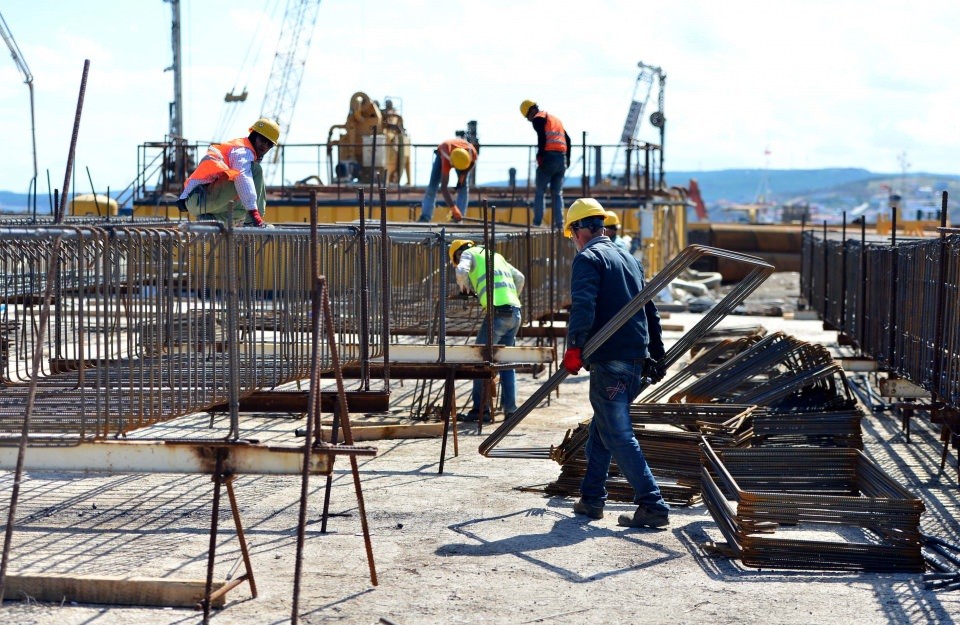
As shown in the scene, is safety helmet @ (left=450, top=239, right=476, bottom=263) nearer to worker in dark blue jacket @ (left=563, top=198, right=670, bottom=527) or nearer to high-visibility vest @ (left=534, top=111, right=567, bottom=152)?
worker in dark blue jacket @ (left=563, top=198, right=670, bottom=527)

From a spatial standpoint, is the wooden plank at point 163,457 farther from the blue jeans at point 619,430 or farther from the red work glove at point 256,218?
the red work glove at point 256,218

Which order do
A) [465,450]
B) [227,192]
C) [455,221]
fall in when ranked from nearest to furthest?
[227,192] < [465,450] < [455,221]

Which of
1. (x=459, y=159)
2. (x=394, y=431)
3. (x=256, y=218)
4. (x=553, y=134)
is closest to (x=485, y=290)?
(x=394, y=431)

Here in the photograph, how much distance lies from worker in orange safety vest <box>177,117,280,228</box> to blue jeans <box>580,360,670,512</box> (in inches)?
121

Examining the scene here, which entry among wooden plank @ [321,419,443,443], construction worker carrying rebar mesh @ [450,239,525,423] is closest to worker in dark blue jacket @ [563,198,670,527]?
construction worker carrying rebar mesh @ [450,239,525,423]

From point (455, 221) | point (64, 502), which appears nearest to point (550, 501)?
point (64, 502)

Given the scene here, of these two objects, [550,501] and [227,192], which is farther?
[227,192]

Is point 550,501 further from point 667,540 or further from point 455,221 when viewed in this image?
point 455,221

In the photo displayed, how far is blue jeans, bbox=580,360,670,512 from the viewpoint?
26.7ft

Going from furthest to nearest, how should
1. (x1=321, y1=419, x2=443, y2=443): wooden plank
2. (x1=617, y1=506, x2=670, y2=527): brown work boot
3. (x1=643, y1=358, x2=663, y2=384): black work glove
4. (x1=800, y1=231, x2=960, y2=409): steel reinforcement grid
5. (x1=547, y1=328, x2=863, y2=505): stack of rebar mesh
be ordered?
(x1=321, y1=419, x2=443, y2=443): wooden plank
(x1=800, y1=231, x2=960, y2=409): steel reinforcement grid
(x1=547, y1=328, x2=863, y2=505): stack of rebar mesh
(x1=643, y1=358, x2=663, y2=384): black work glove
(x1=617, y1=506, x2=670, y2=527): brown work boot

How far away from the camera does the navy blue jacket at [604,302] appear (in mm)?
8133

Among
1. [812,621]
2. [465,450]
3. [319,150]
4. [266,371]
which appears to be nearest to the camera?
[812,621]

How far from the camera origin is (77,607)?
642 centimetres

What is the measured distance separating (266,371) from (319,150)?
22.5 m
